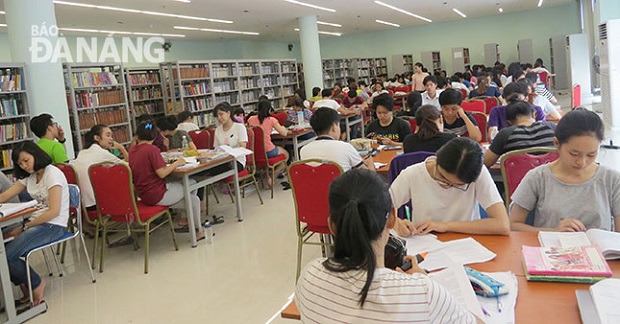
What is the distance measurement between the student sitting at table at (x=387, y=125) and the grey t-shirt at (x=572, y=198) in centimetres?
253

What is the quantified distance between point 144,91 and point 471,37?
1340 cm

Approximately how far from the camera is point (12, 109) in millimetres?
6367

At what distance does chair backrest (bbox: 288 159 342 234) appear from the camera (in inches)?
124

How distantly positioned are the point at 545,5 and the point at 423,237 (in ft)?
57.4

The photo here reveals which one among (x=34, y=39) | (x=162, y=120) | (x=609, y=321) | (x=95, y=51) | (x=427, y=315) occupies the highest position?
(x=95, y=51)

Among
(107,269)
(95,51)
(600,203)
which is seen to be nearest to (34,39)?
(107,269)

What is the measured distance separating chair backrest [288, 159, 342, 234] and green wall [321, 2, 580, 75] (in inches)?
667

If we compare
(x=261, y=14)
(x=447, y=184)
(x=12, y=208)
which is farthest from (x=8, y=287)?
(x=261, y=14)

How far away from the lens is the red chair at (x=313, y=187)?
3162mm

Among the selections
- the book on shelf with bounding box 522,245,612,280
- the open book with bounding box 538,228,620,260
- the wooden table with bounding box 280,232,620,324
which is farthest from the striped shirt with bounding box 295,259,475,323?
the open book with bounding box 538,228,620,260

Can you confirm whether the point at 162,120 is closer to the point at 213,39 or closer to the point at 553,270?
the point at 553,270

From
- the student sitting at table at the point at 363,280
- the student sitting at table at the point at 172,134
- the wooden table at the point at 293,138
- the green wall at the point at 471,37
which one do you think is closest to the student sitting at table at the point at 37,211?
the student sitting at table at the point at 172,134

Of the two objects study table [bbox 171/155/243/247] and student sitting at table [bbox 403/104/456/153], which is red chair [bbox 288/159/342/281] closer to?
student sitting at table [bbox 403/104/456/153]

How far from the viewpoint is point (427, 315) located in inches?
43.3
